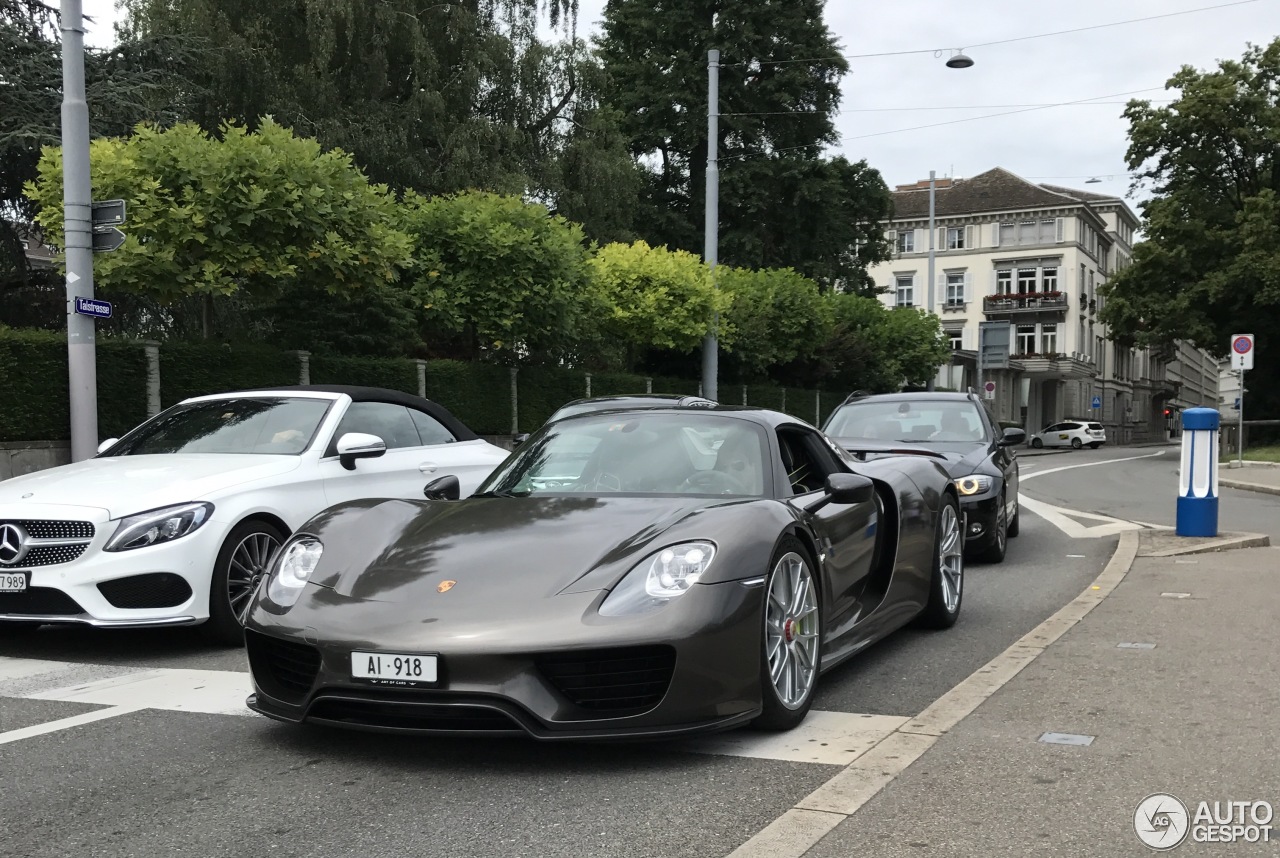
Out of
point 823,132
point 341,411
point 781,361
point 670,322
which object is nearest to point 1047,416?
point 823,132

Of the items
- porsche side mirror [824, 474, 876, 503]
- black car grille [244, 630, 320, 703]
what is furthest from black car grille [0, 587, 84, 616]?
porsche side mirror [824, 474, 876, 503]

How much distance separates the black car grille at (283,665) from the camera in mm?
4176

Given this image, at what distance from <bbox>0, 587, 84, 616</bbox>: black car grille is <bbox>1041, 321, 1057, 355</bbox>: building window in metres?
79.1

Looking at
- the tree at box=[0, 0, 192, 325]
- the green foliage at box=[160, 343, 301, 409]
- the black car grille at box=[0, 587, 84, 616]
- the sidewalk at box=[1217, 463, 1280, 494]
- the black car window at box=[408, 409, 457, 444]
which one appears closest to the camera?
the black car grille at box=[0, 587, 84, 616]

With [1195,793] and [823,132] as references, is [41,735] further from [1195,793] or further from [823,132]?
[823,132]

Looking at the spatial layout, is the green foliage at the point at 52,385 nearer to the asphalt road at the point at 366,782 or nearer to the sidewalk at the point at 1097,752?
the asphalt road at the point at 366,782

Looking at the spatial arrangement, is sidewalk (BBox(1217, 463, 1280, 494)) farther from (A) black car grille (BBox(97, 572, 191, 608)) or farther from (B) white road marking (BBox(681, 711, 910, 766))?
(A) black car grille (BBox(97, 572, 191, 608))

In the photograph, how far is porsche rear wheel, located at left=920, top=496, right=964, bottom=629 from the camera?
22.5ft

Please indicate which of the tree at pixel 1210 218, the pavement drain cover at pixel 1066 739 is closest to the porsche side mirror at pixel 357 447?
the pavement drain cover at pixel 1066 739

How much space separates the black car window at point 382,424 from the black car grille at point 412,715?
3.68m

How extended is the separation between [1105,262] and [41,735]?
93404 mm

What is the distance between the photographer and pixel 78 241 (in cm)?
1165

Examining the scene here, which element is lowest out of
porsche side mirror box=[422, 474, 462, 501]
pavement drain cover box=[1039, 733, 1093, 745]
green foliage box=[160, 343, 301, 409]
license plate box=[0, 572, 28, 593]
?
pavement drain cover box=[1039, 733, 1093, 745]

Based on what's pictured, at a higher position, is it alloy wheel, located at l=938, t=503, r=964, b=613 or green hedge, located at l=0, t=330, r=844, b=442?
green hedge, located at l=0, t=330, r=844, b=442
